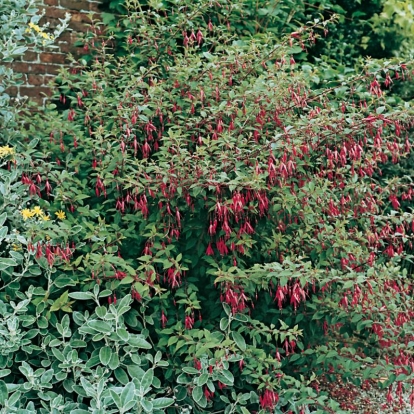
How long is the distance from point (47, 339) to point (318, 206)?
5.25ft

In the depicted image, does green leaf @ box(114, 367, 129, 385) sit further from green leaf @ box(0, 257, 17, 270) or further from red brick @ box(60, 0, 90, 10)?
red brick @ box(60, 0, 90, 10)

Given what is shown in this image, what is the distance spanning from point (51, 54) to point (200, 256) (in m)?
2.23

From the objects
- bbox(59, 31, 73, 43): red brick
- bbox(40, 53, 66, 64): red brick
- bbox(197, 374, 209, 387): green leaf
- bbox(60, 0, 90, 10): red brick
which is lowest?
bbox(197, 374, 209, 387): green leaf

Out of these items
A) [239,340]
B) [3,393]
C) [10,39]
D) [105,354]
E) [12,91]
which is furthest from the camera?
[12,91]

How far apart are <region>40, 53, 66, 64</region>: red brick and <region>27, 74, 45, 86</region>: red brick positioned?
5.2 inches

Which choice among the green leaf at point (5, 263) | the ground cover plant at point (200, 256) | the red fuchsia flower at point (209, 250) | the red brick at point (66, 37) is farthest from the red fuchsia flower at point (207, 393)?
the red brick at point (66, 37)

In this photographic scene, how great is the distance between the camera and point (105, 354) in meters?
2.87

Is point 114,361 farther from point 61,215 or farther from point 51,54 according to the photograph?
point 51,54

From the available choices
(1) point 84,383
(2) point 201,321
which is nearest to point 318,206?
(2) point 201,321

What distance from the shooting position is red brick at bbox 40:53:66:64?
4.64 meters

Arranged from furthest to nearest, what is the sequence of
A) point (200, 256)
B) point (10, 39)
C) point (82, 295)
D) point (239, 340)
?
point (10, 39) → point (200, 256) → point (239, 340) → point (82, 295)

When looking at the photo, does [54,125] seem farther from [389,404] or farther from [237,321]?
[389,404]

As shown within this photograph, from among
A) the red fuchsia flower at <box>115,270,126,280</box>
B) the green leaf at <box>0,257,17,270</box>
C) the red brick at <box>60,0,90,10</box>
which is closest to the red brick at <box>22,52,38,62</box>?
the red brick at <box>60,0,90,10</box>

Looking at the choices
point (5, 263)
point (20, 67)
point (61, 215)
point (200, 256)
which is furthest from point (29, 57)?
point (200, 256)
